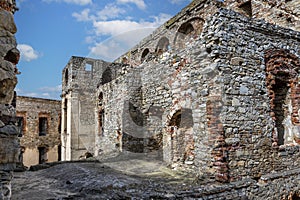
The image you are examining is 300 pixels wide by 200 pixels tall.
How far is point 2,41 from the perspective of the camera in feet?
6.27

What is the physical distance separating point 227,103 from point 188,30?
9018mm

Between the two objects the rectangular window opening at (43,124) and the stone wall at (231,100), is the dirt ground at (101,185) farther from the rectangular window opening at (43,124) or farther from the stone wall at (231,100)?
the rectangular window opening at (43,124)

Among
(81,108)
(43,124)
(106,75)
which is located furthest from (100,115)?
(43,124)

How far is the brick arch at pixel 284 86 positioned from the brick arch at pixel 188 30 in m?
6.28

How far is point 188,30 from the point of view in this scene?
1334 centimetres

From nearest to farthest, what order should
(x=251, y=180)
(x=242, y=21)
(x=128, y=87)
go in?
1. (x=251, y=180)
2. (x=242, y=21)
3. (x=128, y=87)

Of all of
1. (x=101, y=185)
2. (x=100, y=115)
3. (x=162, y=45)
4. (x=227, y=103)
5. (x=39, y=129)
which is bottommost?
(x=101, y=185)

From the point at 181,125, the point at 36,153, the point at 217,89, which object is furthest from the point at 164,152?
the point at 36,153

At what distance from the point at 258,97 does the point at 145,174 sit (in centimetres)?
350

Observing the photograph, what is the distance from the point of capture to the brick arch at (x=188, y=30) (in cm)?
1235

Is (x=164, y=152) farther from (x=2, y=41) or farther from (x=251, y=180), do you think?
(x=2, y=41)

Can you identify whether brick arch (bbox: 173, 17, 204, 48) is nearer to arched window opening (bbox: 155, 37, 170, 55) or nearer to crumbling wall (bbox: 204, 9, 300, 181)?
arched window opening (bbox: 155, 37, 170, 55)

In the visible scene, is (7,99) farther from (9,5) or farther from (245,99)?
(245,99)

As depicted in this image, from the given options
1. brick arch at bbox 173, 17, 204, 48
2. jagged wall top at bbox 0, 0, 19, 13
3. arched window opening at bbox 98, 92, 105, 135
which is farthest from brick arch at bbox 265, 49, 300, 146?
arched window opening at bbox 98, 92, 105, 135
